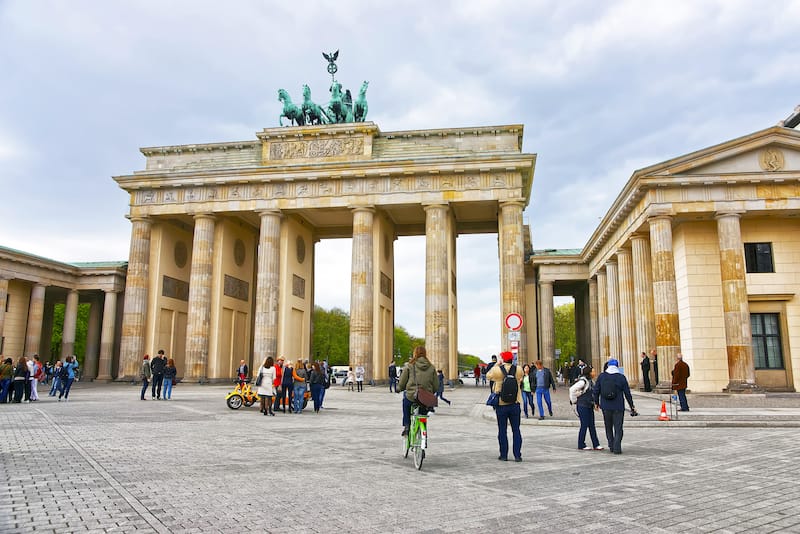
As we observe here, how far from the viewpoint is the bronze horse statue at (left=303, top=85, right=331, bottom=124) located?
4431 centimetres

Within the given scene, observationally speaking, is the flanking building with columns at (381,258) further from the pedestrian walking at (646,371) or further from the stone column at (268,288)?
the pedestrian walking at (646,371)

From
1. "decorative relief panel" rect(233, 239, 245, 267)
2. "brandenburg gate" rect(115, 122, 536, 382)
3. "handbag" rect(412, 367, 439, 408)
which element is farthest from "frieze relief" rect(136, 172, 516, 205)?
"handbag" rect(412, 367, 439, 408)

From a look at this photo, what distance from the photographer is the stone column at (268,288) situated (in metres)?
39.9

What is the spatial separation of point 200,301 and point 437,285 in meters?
16.9

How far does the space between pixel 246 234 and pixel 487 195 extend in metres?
20.6

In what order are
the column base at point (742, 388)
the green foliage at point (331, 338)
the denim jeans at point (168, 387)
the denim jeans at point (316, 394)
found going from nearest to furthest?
the denim jeans at point (316, 394) → the denim jeans at point (168, 387) → the column base at point (742, 388) → the green foliage at point (331, 338)

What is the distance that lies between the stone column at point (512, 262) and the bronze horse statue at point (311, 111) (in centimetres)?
1576

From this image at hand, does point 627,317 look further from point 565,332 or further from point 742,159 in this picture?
point 565,332

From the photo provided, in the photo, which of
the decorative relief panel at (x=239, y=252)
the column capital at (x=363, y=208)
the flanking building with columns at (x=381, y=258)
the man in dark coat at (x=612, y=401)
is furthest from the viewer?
the decorative relief panel at (x=239, y=252)

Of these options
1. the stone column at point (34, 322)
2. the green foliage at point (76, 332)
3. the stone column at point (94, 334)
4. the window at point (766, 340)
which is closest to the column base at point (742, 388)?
the window at point (766, 340)

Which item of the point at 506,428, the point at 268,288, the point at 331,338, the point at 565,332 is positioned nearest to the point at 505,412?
the point at 506,428

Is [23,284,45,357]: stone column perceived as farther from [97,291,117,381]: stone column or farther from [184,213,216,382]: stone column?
[184,213,216,382]: stone column

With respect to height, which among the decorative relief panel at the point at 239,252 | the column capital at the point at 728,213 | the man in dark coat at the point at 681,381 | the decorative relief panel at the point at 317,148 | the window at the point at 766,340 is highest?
the decorative relief panel at the point at 317,148

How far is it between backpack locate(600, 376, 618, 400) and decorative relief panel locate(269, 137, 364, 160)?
32886mm
